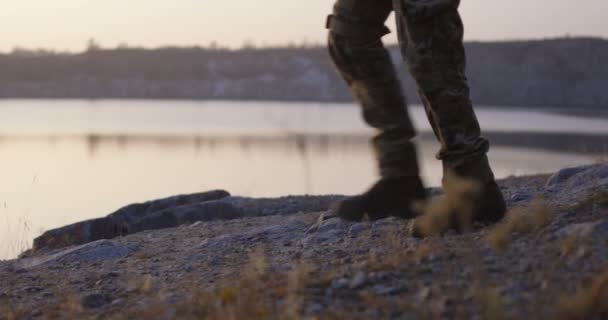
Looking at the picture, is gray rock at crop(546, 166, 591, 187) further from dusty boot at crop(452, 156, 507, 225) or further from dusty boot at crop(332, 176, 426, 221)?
dusty boot at crop(452, 156, 507, 225)

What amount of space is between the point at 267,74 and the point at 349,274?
64590 millimetres

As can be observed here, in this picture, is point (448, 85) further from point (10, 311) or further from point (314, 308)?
point (10, 311)

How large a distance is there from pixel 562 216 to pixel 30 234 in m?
7.63

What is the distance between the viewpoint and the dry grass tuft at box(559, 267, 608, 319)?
2020 mm

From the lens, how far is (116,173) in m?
17.6

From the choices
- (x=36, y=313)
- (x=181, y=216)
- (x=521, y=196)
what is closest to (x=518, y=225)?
(x=36, y=313)

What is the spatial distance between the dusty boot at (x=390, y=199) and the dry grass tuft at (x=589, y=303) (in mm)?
1697

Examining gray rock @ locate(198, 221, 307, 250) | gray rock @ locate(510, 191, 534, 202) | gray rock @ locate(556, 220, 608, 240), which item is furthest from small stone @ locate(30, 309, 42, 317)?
gray rock @ locate(510, 191, 534, 202)

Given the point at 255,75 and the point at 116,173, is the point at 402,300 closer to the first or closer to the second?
the point at 116,173

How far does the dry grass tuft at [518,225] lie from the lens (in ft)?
8.11

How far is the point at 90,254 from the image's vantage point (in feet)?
14.5

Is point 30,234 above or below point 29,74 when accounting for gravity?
below

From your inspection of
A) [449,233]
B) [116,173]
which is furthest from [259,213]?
[116,173]

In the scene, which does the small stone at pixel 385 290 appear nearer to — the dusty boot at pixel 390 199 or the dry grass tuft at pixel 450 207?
the dry grass tuft at pixel 450 207
